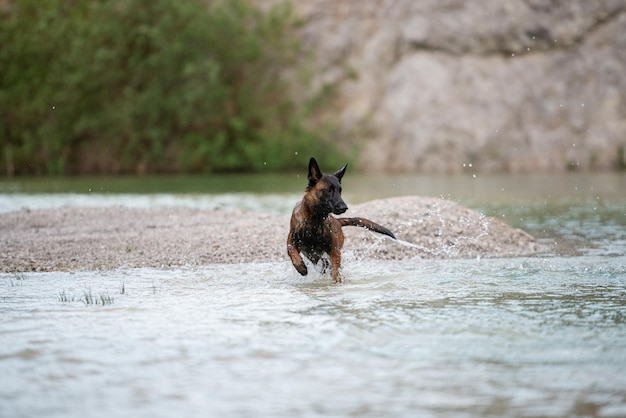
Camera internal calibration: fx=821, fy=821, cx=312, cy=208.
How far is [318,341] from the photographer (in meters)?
6.36

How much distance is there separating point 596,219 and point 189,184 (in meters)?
20.6

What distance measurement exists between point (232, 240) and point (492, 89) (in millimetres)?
33456

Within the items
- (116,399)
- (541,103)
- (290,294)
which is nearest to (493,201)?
(290,294)

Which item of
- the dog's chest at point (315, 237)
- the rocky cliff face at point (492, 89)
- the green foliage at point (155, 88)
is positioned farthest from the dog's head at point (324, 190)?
the rocky cliff face at point (492, 89)

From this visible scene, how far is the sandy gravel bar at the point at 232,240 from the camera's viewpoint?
39.0ft

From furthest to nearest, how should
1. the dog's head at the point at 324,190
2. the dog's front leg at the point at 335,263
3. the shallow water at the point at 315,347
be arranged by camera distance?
the dog's front leg at the point at 335,263 < the dog's head at the point at 324,190 < the shallow water at the point at 315,347

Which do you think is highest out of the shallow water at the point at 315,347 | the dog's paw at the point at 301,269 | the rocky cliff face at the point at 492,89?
the rocky cliff face at the point at 492,89

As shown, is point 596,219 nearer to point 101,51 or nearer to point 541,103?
point 541,103

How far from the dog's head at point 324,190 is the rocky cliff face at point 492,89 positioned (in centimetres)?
3526

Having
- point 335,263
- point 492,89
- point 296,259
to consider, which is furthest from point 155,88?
point 296,259

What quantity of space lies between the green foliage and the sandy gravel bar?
1131 inches

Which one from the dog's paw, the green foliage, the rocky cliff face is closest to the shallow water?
the dog's paw

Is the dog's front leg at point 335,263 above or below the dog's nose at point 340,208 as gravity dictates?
below

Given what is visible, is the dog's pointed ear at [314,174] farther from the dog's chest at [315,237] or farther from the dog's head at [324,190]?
the dog's chest at [315,237]
